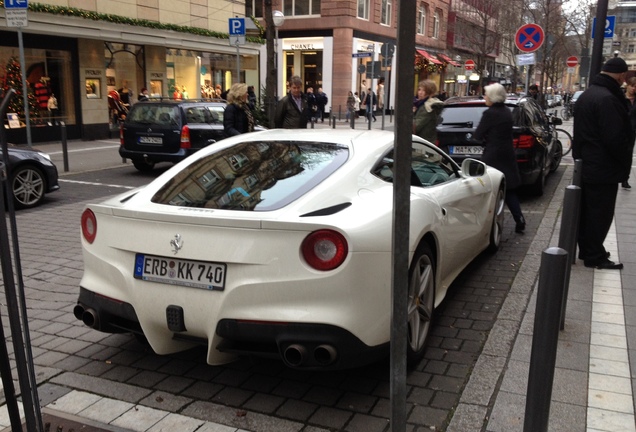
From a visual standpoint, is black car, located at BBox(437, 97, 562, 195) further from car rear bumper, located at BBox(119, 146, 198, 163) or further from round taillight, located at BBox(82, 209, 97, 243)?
round taillight, located at BBox(82, 209, 97, 243)

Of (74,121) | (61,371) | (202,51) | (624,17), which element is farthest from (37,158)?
(624,17)

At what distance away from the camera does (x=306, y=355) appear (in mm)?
3102

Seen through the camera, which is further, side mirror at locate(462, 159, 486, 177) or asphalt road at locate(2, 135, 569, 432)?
side mirror at locate(462, 159, 486, 177)

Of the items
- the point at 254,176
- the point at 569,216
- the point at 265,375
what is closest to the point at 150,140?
the point at 254,176

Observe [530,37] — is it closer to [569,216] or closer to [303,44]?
[569,216]

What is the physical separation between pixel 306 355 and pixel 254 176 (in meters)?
1.26

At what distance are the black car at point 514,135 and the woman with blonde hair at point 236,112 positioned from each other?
124 inches

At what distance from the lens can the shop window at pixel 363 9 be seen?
36.1 meters

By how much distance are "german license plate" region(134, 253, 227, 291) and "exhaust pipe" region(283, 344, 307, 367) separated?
1.58 ft

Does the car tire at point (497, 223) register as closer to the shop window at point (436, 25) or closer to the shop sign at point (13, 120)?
the shop sign at point (13, 120)

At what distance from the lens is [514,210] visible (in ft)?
24.4

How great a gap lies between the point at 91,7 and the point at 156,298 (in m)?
18.6

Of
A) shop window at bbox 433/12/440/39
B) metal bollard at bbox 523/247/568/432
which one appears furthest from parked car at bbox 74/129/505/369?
shop window at bbox 433/12/440/39

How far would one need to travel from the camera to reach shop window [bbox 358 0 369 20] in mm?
36094
